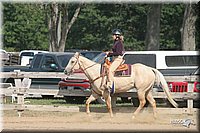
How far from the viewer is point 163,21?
201 ft

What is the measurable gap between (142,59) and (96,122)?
5.55 metres

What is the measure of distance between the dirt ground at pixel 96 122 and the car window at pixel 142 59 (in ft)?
13.7

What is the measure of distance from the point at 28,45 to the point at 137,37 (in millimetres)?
13549

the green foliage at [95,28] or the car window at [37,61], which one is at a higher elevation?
the green foliage at [95,28]

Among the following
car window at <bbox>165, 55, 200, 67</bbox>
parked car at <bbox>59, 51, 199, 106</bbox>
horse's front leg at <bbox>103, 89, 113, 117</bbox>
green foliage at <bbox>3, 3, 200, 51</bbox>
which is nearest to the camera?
horse's front leg at <bbox>103, 89, 113, 117</bbox>

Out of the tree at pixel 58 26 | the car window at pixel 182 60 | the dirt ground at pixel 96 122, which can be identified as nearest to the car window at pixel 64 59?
the car window at pixel 182 60

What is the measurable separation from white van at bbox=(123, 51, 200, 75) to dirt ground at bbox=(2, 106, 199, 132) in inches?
158

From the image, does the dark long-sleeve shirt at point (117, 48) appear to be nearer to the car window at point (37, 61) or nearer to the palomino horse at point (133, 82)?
the palomino horse at point (133, 82)

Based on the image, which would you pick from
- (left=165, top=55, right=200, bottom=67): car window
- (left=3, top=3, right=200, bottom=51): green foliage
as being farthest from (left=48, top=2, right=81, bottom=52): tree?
(left=3, top=3, right=200, bottom=51): green foliage

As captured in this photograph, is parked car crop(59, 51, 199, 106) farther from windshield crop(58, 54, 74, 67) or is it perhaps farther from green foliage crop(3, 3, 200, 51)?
green foliage crop(3, 3, 200, 51)

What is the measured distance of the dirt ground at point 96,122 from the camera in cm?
1321

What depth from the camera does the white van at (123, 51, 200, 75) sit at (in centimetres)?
1956

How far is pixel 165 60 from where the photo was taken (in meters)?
19.7

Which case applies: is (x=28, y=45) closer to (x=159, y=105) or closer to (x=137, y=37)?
(x=137, y=37)
